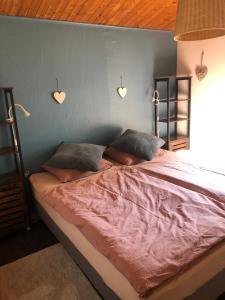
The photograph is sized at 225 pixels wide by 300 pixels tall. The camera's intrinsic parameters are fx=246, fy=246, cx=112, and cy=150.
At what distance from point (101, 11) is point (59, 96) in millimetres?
1037

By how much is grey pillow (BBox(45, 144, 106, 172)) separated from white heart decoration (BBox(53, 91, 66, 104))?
568 mm

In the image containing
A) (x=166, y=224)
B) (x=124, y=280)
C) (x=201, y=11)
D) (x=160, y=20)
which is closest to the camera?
(x=201, y=11)

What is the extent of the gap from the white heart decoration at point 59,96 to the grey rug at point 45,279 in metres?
1.62

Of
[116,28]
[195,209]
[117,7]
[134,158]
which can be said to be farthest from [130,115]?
[195,209]

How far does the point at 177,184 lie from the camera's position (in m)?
2.33

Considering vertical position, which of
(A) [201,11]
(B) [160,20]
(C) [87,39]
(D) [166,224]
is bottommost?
(D) [166,224]

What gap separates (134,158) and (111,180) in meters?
0.62

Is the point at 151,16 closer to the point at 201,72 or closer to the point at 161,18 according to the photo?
the point at 161,18

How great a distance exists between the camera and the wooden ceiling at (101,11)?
7.70 feet

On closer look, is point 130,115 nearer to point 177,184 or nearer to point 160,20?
point 160,20

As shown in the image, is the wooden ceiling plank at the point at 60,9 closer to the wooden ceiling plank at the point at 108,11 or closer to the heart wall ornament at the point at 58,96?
the wooden ceiling plank at the point at 108,11

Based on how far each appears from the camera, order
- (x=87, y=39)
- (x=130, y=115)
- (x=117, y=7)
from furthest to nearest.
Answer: (x=130, y=115) → (x=87, y=39) → (x=117, y=7)

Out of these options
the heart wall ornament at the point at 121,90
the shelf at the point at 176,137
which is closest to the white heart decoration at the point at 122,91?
the heart wall ornament at the point at 121,90

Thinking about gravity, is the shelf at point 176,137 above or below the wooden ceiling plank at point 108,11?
below
